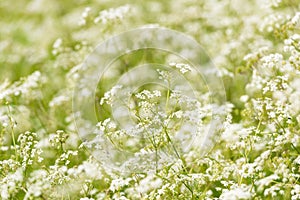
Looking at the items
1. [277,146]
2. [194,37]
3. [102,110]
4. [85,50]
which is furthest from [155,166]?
[194,37]

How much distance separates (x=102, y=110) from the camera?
5539 millimetres

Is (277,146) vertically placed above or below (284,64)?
below

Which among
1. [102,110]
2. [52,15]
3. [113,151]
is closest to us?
[113,151]

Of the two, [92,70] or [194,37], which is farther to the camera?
[194,37]

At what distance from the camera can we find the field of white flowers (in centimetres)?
413

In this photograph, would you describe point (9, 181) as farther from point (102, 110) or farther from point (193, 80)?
A: point (193, 80)

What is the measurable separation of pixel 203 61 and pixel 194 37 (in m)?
0.95

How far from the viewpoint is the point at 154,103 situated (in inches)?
163

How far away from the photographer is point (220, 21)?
8391 millimetres

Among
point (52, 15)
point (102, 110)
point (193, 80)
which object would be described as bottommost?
point (102, 110)

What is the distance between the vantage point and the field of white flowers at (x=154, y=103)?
4129 millimetres

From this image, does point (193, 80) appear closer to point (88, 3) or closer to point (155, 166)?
point (155, 166)

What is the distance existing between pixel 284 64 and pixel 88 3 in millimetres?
7983

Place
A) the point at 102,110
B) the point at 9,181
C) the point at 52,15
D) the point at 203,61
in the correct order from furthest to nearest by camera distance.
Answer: the point at 52,15 < the point at 203,61 < the point at 102,110 < the point at 9,181
